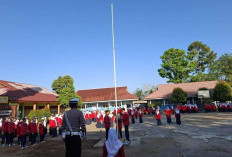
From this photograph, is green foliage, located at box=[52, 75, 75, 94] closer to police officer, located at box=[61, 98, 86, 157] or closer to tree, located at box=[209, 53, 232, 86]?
police officer, located at box=[61, 98, 86, 157]

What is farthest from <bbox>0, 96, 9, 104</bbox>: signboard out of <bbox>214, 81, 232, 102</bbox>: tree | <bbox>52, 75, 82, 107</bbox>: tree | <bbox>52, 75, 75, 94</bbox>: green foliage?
<bbox>214, 81, 232, 102</bbox>: tree

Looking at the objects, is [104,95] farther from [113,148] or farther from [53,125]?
[113,148]

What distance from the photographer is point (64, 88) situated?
985 inches

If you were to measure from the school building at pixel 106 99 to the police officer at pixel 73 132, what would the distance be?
26.8 meters

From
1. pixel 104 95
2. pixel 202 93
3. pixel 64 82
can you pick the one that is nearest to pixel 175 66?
pixel 202 93

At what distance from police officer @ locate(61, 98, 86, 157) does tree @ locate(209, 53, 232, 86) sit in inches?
1744

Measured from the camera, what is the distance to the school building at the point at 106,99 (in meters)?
31.5

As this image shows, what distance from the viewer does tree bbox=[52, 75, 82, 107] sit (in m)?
24.4

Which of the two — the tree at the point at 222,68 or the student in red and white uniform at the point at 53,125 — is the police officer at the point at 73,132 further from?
the tree at the point at 222,68

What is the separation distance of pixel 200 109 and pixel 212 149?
2575cm

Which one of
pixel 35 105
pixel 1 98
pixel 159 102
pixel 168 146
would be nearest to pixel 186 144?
pixel 168 146

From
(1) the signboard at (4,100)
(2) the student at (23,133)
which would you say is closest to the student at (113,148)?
(2) the student at (23,133)

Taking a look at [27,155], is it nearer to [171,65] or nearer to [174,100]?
[174,100]

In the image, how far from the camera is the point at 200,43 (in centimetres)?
4628
